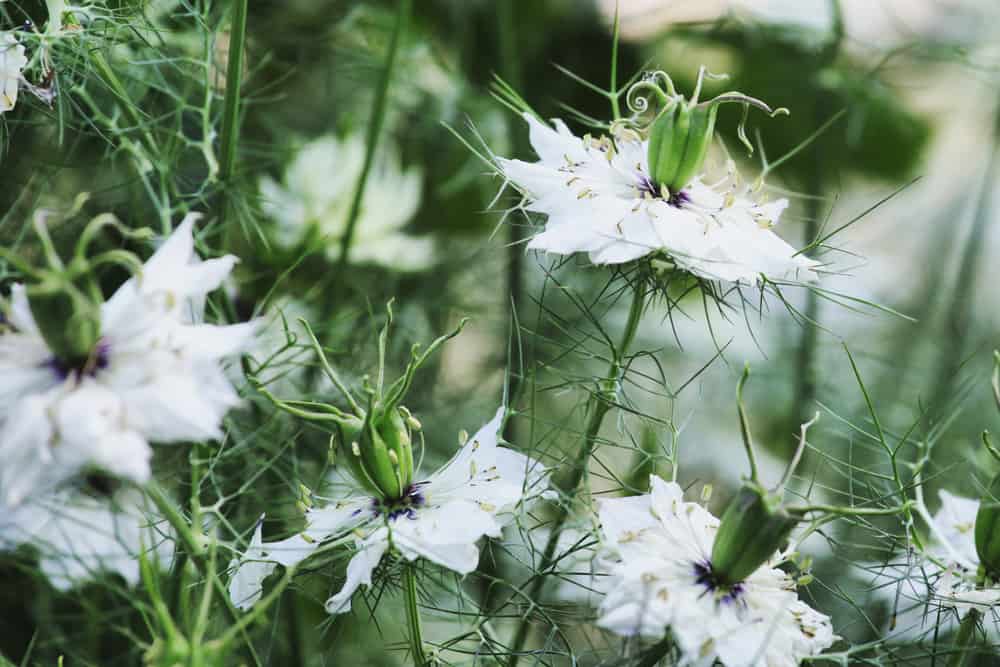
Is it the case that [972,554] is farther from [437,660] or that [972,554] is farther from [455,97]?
[455,97]

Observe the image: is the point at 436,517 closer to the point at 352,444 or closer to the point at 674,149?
the point at 352,444

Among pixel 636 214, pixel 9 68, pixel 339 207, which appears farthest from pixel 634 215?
pixel 339 207

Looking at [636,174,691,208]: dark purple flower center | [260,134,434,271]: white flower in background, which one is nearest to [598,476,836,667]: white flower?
[636,174,691,208]: dark purple flower center

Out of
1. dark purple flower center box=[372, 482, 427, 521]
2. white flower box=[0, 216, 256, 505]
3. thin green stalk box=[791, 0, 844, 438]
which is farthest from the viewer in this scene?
thin green stalk box=[791, 0, 844, 438]

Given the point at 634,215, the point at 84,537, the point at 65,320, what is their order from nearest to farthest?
the point at 65,320 → the point at 634,215 → the point at 84,537

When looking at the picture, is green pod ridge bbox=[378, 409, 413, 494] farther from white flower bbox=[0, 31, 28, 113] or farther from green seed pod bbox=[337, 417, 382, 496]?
white flower bbox=[0, 31, 28, 113]

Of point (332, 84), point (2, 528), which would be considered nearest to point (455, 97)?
point (332, 84)
